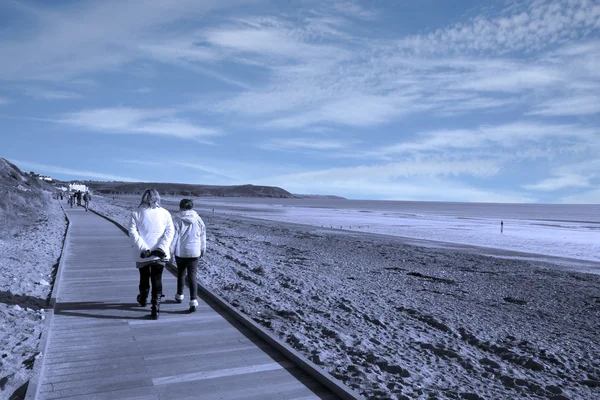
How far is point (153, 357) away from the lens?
15.5 feet

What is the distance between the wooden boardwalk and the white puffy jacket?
1019 mm

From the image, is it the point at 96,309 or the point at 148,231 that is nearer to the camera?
the point at 148,231

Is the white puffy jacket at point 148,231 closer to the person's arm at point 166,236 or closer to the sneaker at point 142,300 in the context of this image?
the person's arm at point 166,236

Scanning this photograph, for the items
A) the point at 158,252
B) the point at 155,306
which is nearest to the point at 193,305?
the point at 155,306

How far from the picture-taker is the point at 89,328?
18.5ft

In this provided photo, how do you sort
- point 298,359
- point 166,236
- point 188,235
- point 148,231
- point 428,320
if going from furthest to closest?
point 428,320 → point 188,235 → point 166,236 → point 148,231 → point 298,359

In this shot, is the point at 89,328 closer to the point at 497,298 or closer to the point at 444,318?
the point at 444,318

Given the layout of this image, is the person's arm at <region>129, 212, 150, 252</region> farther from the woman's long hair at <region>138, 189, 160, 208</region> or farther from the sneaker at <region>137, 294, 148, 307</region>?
the sneaker at <region>137, 294, 148, 307</region>

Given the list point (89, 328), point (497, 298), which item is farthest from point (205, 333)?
point (497, 298)

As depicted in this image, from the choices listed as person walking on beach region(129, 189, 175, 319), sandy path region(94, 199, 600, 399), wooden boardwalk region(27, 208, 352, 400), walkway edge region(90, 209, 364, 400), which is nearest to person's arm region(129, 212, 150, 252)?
person walking on beach region(129, 189, 175, 319)

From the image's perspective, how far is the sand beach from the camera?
17.8ft

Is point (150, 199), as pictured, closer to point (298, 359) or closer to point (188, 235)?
point (188, 235)

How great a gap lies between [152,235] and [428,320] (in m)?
5.32

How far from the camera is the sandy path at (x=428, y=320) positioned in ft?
18.2
